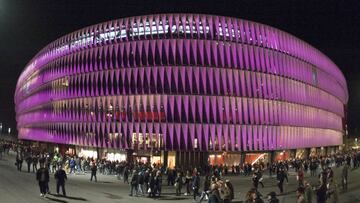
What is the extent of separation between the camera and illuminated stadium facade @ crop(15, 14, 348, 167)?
197 feet

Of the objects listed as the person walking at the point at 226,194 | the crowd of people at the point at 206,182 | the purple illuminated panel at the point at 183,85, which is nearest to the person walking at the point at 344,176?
the crowd of people at the point at 206,182

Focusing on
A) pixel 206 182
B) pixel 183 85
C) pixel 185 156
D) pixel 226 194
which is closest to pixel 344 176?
pixel 206 182

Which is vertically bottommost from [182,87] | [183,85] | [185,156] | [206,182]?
[185,156]

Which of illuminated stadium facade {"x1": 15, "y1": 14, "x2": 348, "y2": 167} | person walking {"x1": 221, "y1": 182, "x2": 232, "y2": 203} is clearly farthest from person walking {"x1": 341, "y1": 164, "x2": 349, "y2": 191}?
illuminated stadium facade {"x1": 15, "y1": 14, "x2": 348, "y2": 167}

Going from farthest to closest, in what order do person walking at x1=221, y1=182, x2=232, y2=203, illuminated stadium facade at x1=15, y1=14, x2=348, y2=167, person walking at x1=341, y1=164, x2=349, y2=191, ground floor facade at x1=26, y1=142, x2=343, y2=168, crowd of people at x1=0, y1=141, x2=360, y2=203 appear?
1. illuminated stadium facade at x1=15, y1=14, x2=348, y2=167
2. ground floor facade at x1=26, y1=142, x2=343, y2=168
3. person walking at x1=341, y1=164, x2=349, y2=191
4. person walking at x1=221, y1=182, x2=232, y2=203
5. crowd of people at x1=0, y1=141, x2=360, y2=203

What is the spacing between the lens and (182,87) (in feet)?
197

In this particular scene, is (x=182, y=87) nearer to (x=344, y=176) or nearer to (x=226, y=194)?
(x=344, y=176)

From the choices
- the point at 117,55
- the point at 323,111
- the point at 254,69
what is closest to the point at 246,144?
the point at 254,69

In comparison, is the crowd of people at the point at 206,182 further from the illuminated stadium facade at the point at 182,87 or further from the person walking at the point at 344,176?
the illuminated stadium facade at the point at 182,87

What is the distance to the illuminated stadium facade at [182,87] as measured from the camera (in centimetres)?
5991

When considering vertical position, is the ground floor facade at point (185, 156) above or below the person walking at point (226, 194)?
below

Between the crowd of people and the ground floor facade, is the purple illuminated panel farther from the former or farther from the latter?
the crowd of people

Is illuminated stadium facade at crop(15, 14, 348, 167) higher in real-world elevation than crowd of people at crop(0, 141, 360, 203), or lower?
higher

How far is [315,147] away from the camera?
87.4 metres
